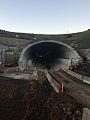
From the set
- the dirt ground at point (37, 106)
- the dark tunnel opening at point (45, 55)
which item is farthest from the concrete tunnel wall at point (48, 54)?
the dirt ground at point (37, 106)

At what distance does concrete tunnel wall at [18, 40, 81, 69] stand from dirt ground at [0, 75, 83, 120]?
29.4 m

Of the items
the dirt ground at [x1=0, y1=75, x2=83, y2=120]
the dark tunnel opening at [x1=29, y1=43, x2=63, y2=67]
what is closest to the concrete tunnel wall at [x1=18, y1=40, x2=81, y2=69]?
the dark tunnel opening at [x1=29, y1=43, x2=63, y2=67]

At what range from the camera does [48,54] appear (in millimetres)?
72312

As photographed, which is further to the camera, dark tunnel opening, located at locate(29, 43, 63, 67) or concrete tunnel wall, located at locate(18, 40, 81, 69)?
dark tunnel opening, located at locate(29, 43, 63, 67)

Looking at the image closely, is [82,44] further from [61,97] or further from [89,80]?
[61,97]

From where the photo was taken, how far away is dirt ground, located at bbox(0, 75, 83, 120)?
17.6 metres

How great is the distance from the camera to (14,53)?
67438mm

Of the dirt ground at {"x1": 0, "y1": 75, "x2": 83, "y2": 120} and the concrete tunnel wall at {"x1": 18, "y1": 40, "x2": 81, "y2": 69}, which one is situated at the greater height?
the concrete tunnel wall at {"x1": 18, "y1": 40, "x2": 81, "y2": 69}

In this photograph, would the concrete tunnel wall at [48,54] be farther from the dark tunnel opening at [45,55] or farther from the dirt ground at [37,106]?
the dirt ground at [37,106]

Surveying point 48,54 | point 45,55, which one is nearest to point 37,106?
point 48,54

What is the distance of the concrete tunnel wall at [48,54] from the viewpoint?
189 ft

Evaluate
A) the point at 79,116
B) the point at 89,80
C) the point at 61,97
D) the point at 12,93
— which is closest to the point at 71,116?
the point at 79,116

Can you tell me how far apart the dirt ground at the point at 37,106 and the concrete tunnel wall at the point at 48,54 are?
29378 millimetres

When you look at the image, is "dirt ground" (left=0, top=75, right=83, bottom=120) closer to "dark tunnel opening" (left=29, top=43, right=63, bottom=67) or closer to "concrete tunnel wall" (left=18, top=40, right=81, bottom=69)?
"concrete tunnel wall" (left=18, top=40, right=81, bottom=69)
